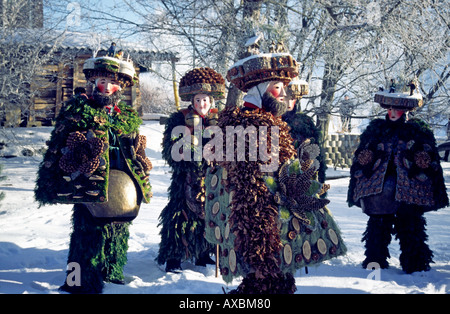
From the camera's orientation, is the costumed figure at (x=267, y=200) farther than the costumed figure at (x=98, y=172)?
No

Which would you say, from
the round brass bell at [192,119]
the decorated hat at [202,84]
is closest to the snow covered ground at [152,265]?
the round brass bell at [192,119]

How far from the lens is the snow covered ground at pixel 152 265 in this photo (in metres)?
4.01

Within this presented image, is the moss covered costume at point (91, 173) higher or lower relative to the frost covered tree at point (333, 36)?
lower

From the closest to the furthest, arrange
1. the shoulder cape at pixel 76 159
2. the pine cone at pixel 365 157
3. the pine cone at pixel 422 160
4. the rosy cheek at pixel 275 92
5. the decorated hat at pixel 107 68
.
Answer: the rosy cheek at pixel 275 92
the shoulder cape at pixel 76 159
the decorated hat at pixel 107 68
the pine cone at pixel 422 160
the pine cone at pixel 365 157

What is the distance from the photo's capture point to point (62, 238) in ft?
18.5

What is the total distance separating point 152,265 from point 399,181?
10.1 feet

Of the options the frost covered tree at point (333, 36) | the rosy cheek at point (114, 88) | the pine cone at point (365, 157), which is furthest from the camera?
the frost covered tree at point (333, 36)

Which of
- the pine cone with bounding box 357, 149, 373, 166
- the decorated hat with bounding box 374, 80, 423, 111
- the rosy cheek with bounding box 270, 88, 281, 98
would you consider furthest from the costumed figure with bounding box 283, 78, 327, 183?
the rosy cheek with bounding box 270, 88, 281, 98

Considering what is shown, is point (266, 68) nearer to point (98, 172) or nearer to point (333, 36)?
point (98, 172)

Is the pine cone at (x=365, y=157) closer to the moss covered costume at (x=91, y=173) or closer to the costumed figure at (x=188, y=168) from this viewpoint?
the costumed figure at (x=188, y=168)

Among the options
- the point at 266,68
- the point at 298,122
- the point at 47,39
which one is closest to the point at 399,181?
the point at 298,122

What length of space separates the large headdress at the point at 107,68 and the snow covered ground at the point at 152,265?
6.91 feet

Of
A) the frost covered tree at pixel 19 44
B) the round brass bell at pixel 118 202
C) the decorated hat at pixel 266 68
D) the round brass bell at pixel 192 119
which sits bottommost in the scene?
the round brass bell at pixel 118 202

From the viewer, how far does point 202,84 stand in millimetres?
4520
